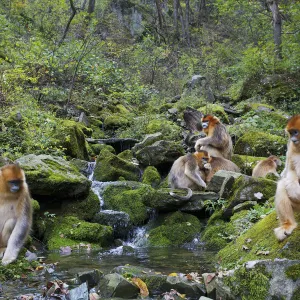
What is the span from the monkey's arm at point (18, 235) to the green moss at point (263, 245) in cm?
317

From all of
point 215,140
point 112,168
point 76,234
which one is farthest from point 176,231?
point 112,168

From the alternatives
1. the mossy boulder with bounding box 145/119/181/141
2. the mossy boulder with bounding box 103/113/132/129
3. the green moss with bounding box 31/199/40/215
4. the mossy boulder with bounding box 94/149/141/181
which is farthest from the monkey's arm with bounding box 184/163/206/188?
the mossy boulder with bounding box 103/113/132/129

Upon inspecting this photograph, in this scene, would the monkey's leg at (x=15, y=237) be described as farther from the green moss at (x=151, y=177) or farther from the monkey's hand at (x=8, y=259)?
the green moss at (x=151, y=177)

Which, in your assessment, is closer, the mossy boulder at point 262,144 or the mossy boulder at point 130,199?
the mossy boulder at point 130,199

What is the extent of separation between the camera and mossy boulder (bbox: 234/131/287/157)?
45.7 ft

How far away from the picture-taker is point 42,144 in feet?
40.7

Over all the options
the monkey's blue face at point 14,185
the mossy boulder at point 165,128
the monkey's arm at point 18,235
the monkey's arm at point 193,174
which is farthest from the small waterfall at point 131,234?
the mossy boulder at point 165,128

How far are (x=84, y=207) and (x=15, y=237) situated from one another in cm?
421

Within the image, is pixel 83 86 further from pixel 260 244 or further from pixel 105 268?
pixel 260 244

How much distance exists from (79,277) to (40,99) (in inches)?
532

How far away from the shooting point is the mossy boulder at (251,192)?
31.0 feet

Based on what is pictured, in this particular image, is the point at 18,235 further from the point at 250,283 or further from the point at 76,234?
the point at 250,283

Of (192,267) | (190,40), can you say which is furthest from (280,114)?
(190,40)

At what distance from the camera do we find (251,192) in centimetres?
959
